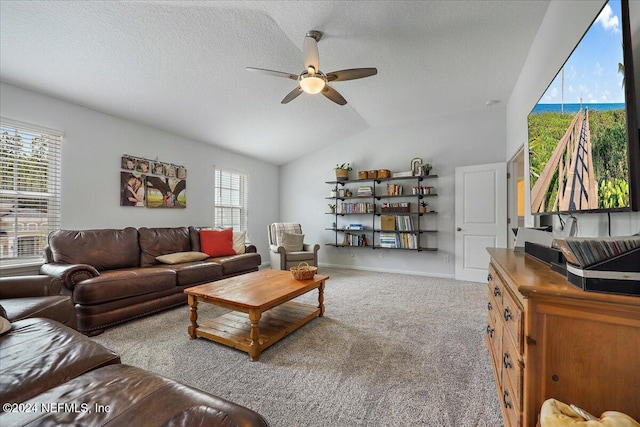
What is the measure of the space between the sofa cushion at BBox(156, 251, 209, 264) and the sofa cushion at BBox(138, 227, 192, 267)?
11cm

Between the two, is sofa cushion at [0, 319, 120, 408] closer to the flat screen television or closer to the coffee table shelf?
the coffee table shelf

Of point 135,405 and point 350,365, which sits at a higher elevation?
point 135,405

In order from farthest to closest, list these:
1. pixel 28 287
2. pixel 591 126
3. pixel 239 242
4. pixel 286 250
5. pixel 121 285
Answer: pixel 286 250 → pixel 239 242 → pixel 121 285 → pixel 28 287 → pixel 591 126

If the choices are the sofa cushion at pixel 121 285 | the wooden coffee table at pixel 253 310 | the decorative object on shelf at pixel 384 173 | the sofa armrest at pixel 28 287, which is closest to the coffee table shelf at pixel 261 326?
the wooden coffee table at pixel 253 310

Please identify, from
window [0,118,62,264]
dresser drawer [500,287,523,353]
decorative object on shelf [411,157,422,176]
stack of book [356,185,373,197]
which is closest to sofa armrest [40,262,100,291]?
window [0,118,62,264]

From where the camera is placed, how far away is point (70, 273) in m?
2.36

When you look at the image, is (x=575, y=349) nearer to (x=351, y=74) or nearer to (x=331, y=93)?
(x=351, y=74)

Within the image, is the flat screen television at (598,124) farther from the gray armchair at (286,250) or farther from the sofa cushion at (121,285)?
the gray armchair at (286,250)

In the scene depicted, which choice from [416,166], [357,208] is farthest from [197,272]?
[416,166]

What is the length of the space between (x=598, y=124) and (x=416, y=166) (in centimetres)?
367

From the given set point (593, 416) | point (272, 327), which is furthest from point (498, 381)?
point (272, 327)

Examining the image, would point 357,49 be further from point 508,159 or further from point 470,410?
point 470,410

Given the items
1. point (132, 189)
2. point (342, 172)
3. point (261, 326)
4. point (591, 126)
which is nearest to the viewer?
point (591, 126)

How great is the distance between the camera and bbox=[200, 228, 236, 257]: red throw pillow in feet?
13.2
